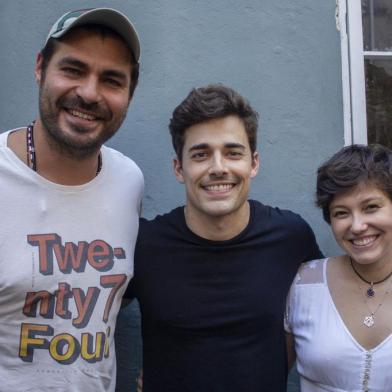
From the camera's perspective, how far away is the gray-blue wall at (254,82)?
3.01 metres

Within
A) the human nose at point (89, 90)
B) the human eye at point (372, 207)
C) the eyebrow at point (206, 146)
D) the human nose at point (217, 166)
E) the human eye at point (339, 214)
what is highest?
the human nose at point (89, 90)

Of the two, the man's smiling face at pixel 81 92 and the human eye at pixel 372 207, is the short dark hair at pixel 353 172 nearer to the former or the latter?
the human eye at pixel 372 207

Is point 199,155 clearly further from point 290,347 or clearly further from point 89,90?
point 290,347

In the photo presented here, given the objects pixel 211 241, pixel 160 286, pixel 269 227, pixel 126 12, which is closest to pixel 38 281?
pixel 160 286

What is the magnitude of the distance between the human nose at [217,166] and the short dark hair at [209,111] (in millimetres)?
172

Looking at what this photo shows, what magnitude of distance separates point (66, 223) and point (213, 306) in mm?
664

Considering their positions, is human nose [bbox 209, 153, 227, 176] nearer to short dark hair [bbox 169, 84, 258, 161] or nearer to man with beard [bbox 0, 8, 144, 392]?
short dark hair [bbox 169, 84, 258, 161]

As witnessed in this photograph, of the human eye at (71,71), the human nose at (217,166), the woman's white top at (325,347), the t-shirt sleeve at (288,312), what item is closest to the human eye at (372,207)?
the woman's white top at (325,347)

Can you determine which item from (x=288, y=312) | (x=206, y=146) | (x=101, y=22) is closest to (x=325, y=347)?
(x=288, y=312)

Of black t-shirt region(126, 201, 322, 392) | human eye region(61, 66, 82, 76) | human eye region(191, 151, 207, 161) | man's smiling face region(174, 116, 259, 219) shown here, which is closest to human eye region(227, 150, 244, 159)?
man's smiling face region(174, 116, 259, 219)

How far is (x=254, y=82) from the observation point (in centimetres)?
304

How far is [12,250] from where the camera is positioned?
87.6 inches

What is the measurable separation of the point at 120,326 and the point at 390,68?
1.88m

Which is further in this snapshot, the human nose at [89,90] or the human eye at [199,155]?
the human eye at [199,155]
